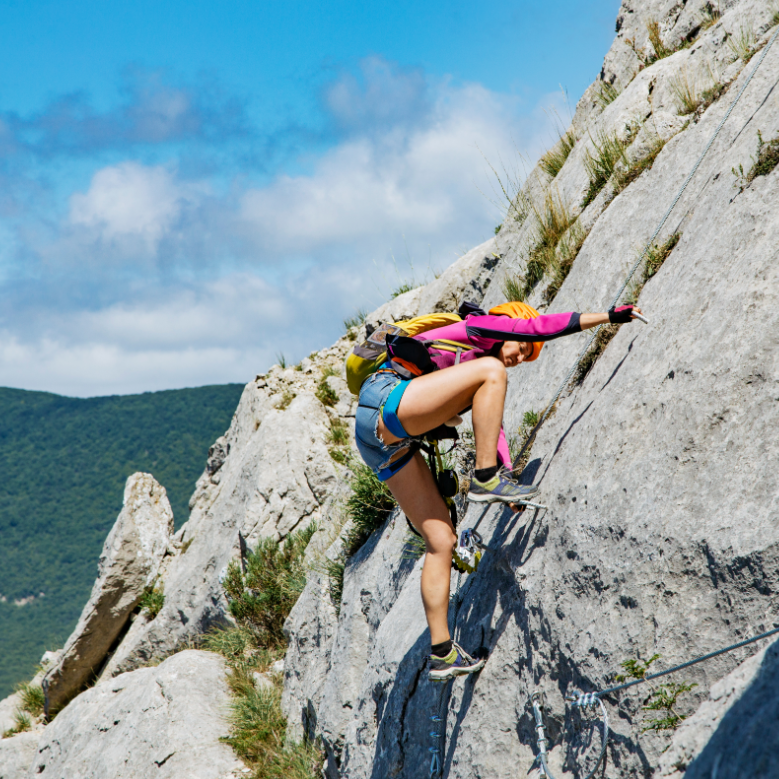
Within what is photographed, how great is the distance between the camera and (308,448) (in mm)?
10336

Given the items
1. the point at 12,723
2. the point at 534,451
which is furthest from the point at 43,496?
the point at 534,451

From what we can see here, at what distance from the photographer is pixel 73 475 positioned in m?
152

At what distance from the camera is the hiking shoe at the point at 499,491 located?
12.8 ft

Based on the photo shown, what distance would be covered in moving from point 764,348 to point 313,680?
5.80 metres

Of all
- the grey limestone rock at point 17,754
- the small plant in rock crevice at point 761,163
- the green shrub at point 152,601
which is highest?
the small plant in rock crevice at point 761,163

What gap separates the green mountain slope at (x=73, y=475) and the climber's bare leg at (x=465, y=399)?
378ft

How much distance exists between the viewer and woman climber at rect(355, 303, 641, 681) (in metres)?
3.88

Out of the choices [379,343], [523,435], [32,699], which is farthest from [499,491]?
[32,699]

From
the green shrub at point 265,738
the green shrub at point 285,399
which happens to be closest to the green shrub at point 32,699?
the green shrub at point 265,738

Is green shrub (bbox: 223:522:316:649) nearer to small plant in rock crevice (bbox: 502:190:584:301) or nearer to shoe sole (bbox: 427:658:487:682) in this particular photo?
small plant in rock crevice (bbox: 502:190:584:301)

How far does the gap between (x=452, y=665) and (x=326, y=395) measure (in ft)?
25.5

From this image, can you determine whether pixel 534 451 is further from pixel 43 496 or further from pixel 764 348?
pixel 43 496

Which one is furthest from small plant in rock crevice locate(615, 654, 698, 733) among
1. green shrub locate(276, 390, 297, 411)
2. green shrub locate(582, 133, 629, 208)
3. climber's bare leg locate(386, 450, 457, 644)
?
green shrub locate(276, 390, 297, 411)

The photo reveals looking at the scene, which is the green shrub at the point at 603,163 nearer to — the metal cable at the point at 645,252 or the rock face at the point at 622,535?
the rock face at the point at 622,535
